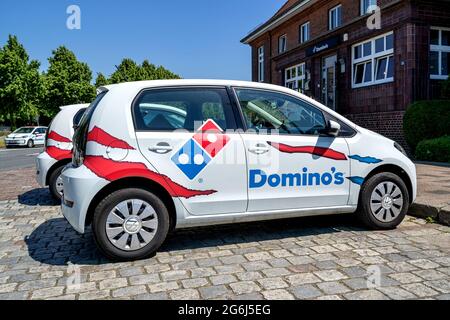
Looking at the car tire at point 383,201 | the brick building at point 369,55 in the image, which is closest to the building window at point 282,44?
the brick building at point 369,55

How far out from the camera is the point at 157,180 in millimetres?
4148

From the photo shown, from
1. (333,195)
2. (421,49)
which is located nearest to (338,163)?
(333,195)

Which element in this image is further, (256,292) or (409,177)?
(409,177)

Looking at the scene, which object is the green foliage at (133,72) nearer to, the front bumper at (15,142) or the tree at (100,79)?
the tree at (100,79)

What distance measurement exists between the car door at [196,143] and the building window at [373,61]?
494 inches

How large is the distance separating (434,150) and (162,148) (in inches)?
391

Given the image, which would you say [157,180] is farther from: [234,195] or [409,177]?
[409,177]

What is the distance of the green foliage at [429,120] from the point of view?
42.6 feet

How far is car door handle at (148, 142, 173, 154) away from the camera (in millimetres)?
4156

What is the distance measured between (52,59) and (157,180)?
161ft

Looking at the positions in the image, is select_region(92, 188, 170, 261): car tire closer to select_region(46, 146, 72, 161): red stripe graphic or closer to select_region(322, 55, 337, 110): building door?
select_region(46, 146, 72, 161): red stripe graphic

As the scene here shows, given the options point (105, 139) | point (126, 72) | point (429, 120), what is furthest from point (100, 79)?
point (105, 139)
